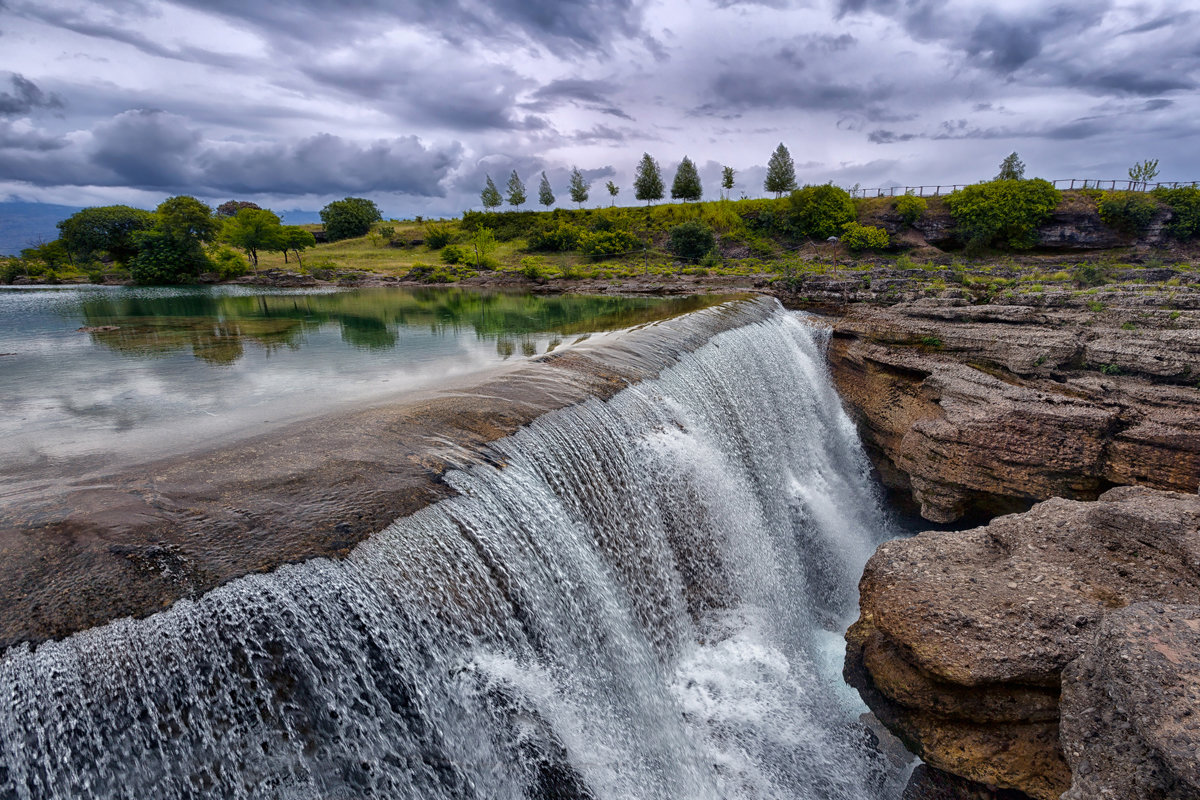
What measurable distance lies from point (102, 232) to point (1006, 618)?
203 ft

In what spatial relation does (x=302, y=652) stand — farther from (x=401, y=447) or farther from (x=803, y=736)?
(x=803, y=736)

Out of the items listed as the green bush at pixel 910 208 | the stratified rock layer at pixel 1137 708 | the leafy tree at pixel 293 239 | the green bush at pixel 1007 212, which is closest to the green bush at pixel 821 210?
the green bush at pixel 910 208

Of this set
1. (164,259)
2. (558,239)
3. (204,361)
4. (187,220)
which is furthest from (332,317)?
(558,239)

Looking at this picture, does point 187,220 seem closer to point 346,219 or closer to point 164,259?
point 164,259

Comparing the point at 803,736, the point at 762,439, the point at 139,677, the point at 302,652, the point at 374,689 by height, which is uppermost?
the point at 139,677

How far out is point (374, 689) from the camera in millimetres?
3861

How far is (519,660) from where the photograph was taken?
475cm

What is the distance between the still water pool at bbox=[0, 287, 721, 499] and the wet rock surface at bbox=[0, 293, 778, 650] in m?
1.08

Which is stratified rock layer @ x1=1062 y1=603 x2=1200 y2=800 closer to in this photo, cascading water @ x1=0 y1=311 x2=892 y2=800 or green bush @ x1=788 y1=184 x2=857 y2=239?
cascading water @ x1=0 y1=311 x2=892 y2=800

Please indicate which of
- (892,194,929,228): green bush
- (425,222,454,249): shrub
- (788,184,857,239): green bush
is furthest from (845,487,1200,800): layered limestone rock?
(425,222,454,249): shrub

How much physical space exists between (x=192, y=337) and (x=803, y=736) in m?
17.5

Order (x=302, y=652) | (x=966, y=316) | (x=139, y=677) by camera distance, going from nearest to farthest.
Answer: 1. (x=139, y=677)
2. (x=302, y=652)
3. (x=966, y=316)

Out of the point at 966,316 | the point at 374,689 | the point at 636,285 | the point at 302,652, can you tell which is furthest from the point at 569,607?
the point at 636,285

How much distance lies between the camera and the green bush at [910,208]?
4875 cm
